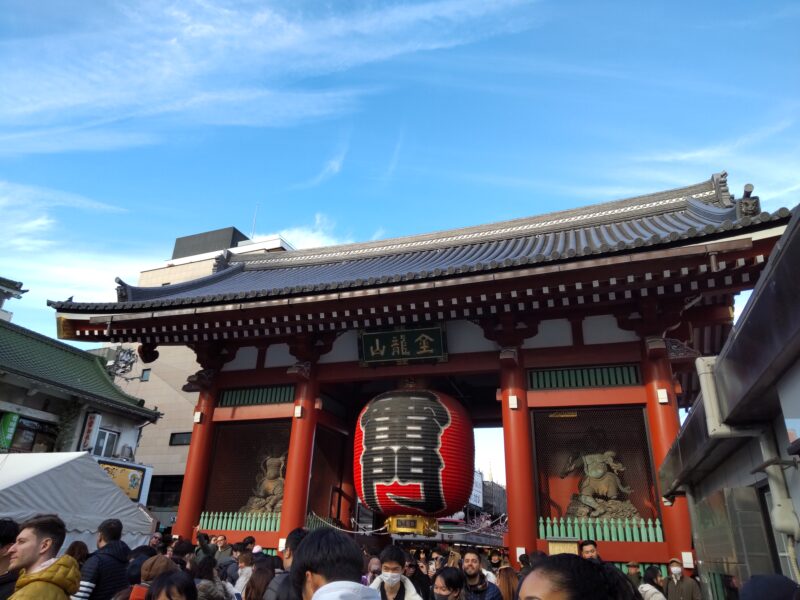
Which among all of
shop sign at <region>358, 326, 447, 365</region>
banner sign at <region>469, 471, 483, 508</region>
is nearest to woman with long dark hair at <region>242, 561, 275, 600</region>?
shop sign at <region>358, 326, 447, 365</region>

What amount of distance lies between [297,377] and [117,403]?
491 inches

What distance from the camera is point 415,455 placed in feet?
29.1

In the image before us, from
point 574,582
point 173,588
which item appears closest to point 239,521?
point 173,588

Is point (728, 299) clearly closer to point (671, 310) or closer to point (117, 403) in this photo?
point (671, 310)

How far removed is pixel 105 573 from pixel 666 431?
7.67m

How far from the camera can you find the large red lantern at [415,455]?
28.8 feet

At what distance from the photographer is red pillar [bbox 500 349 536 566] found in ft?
27.4

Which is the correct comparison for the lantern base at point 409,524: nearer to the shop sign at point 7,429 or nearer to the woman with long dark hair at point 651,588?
the woman with long dark hair at point 651,588

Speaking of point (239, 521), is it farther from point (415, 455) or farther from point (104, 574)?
point (104, 574)

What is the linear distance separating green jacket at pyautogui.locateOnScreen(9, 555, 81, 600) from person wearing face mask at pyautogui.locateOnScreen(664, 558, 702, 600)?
6.98 metres

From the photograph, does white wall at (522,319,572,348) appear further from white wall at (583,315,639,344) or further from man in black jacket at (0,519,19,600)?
man in black jacket at (0,519,19,600)

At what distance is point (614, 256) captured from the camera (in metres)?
8.02

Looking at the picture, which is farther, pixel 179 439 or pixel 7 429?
pixel 179 439

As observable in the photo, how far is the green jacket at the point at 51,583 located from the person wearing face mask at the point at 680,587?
698cm
